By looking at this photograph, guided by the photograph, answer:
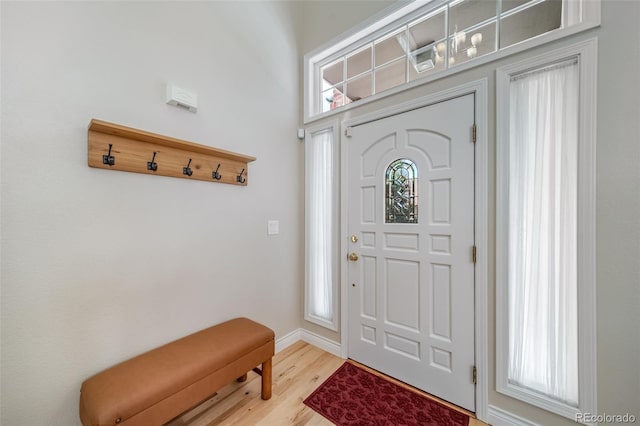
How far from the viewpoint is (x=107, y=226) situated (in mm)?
1287

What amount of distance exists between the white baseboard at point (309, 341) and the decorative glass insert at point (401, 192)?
1311mm

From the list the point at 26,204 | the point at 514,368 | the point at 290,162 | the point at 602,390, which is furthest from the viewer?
the point at 290,162

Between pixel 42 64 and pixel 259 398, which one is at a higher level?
pixel 42 64

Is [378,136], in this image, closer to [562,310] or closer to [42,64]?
[562,310]

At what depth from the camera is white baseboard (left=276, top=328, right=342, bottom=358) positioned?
2.20 m

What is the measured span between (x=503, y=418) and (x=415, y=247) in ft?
3.71

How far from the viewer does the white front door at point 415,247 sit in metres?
1.58

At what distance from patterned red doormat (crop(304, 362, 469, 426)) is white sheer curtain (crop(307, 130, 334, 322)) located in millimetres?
590

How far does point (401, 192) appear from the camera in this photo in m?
1.84

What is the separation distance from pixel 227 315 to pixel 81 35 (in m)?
1.92

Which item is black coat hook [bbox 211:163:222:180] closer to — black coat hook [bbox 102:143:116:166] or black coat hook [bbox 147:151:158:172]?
black coat hook [bbox 147:151:158:172]

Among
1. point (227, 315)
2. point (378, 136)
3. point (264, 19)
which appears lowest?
point (227, 315)

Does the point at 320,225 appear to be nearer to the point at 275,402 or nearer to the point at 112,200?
the point at 275,402

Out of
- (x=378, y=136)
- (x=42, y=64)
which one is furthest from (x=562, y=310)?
(x=42, y=64)
